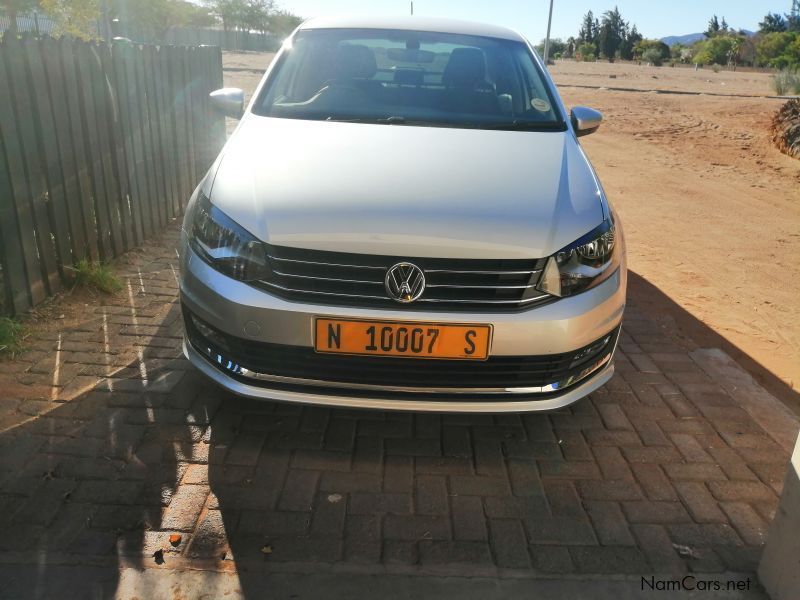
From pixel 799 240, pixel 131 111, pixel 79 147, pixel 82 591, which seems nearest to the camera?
pixel 82 591

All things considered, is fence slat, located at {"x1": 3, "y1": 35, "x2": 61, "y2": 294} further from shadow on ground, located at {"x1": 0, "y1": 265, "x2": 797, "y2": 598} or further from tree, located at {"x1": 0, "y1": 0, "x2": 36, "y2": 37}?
tree, located at {"x1": 0, "y1": 0, "x2": 36, "y2": 37}

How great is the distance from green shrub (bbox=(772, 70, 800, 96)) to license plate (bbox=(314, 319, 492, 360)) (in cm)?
2446

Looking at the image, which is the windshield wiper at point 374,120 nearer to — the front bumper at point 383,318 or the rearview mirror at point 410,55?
the rearview mirror at point 410,55

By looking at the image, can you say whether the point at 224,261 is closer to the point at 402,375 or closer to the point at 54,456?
the point at 402,375

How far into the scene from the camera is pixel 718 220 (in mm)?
7695

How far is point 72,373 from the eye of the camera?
368 cm

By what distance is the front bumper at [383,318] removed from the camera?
2.68 metres

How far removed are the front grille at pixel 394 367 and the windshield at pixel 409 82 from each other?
4.83 feet

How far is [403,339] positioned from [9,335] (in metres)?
2.43

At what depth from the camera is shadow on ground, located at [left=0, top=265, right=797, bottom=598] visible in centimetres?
247

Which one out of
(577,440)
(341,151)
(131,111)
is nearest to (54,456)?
(341,151)

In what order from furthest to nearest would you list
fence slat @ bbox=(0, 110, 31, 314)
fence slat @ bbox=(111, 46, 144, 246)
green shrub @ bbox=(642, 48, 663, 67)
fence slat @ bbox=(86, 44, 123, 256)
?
green shrub @ bbox=(642, 48, 663, 67) → fence slat @ bbox=(111, 46, 144, 246) → fence slat @ bbox=(86, 44, 123, 256) → fence slat @ bbox=(0, 110, 31, 314)

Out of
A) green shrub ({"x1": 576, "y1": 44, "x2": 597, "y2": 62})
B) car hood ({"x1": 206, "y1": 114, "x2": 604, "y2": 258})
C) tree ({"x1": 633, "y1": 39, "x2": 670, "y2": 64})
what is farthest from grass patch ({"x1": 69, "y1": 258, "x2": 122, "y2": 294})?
green shrub ({"x1": 576, "y1": 44, "x2": 597, "y2": 62})

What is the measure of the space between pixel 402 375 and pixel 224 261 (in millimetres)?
830
